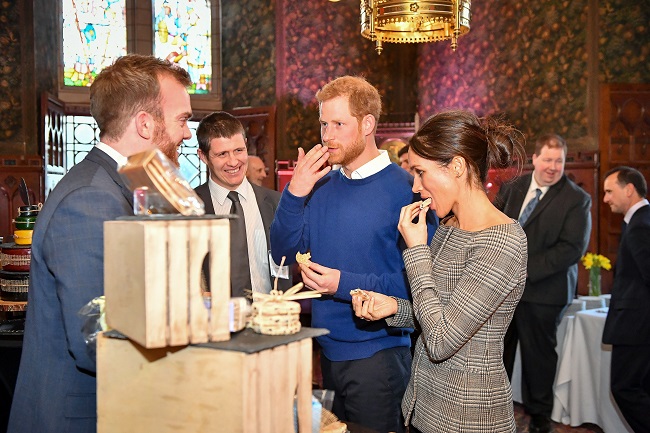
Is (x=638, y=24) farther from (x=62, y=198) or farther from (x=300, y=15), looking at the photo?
(x=62, y=198)

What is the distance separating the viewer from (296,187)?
2.60m

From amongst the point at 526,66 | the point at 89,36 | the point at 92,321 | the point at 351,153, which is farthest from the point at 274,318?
the point at 89,36

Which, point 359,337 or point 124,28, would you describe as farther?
point 124,28

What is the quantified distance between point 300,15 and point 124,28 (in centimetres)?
261

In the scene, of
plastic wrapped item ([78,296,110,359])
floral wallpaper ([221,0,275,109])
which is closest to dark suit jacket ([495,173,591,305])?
plastic wrapped item ([78,296,110,359])

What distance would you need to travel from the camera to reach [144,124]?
1.93 metres

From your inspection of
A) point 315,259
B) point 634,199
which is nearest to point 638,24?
point 634,199

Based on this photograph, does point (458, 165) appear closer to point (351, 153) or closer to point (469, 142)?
point (469, 142)

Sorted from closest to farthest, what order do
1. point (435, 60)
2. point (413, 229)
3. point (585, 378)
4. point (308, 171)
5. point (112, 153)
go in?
point (112, 153)
point (413, 229)
point (308, 171)
point (585, 378)
point (435, 60)

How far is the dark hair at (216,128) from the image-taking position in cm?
346

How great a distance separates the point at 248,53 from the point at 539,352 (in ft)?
22.1

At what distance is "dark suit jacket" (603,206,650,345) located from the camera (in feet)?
14.1

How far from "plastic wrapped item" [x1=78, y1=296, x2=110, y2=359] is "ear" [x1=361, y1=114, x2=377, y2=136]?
1.48m

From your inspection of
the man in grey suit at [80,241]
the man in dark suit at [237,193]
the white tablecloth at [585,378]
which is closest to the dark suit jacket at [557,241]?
the white tablecloth at [585,378]
